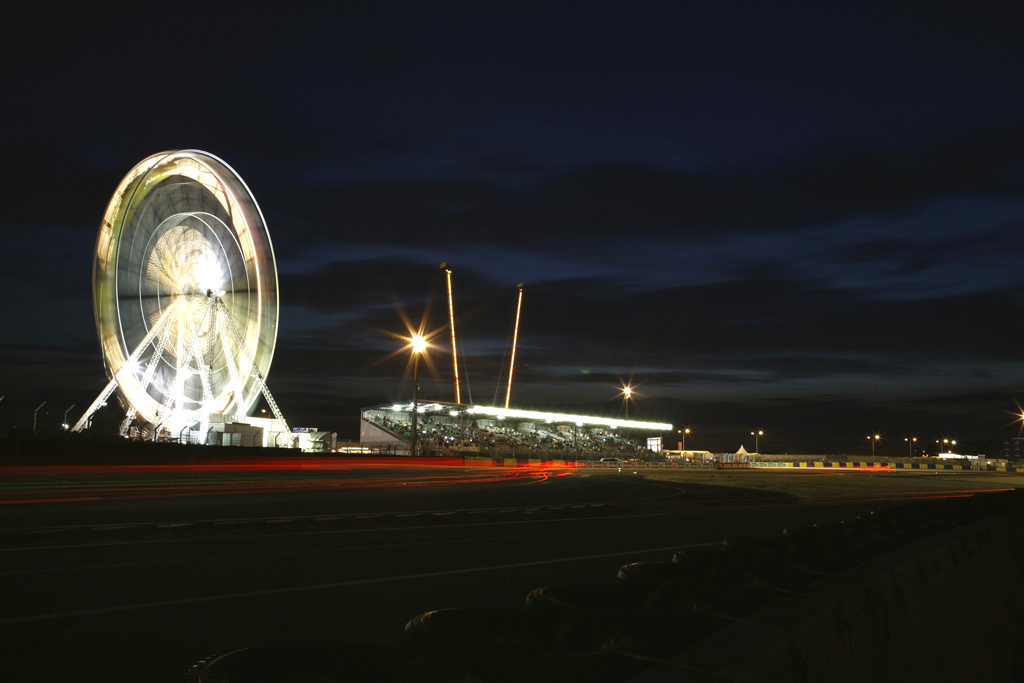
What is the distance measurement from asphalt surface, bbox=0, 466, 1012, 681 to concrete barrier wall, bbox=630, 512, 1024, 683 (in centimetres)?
289

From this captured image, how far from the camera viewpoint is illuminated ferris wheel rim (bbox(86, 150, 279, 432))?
4575 cm

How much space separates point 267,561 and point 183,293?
141 ft

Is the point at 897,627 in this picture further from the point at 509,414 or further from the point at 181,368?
the point at 509,414

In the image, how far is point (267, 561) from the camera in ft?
Answer: 29.4

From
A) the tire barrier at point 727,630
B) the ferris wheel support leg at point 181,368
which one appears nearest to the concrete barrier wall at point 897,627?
the tire barrier at point 727,630

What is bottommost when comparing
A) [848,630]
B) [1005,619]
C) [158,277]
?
[1005,619]

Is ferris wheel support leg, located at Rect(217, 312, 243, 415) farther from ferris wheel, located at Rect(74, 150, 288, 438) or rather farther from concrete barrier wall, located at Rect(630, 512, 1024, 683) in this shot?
concrete barrier wall, located at Rect(630, 512, 1024, 683)

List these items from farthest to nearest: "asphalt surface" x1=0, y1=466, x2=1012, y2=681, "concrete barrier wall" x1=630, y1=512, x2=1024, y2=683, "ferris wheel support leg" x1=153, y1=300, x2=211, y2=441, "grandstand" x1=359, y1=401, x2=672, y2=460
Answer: "grandstand" x1=359, y1=401, x2=672, y2=460 → "ferris wheel support leg" x1=153, y1=300, x2=211, y2=441 → "asphalt surface" x1=0, y1=466, x2=1012, y2=681 → "concrete barrier wall" x1=630, y1=512, x2=1024, y2=683

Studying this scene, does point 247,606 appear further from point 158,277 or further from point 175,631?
point 158,277

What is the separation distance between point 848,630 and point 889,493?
26825mm

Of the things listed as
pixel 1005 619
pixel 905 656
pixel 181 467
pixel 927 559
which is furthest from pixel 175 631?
pixel 181 467

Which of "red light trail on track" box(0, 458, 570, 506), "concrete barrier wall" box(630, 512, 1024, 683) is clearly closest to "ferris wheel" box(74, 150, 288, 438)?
"red light trail on track" box(0, 458, 570, 506)

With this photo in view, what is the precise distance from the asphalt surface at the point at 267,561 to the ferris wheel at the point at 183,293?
28.5 metres

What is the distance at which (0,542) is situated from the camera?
975cm
